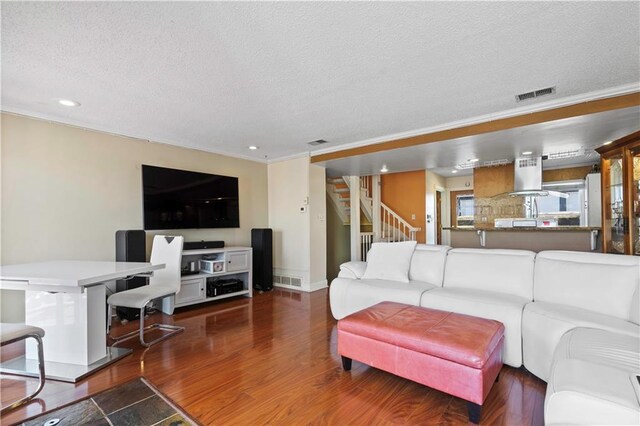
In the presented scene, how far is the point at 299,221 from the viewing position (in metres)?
4.89

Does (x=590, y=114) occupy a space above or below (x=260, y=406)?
above

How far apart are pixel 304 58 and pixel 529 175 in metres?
4.63

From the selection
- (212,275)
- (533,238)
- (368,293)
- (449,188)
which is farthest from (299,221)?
(449,188)

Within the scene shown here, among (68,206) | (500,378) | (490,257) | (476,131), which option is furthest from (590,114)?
(68,206)

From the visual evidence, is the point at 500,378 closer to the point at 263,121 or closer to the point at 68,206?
the point at 263,121

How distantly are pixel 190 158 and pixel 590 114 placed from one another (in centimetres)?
472

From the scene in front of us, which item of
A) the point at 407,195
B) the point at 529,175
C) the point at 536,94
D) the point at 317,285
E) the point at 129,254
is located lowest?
the point at 317,285

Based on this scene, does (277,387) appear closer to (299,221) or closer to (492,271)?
(492,271)

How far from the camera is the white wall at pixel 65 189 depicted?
9.40 feet

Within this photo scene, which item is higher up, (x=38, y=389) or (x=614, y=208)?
(x=614, y=208)

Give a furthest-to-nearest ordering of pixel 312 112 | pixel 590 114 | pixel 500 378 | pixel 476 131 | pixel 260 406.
→ pixel 476 131 → pixel 312 112 → pixel 590 114 → pixel 500 378 → pixel 260 406

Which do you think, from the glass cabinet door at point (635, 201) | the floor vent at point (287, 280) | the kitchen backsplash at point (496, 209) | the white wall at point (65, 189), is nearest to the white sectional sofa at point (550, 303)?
the glass cabinet door at point (635, 201)

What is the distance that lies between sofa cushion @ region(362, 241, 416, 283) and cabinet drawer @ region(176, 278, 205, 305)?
2150 millimetres

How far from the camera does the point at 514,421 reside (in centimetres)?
159
